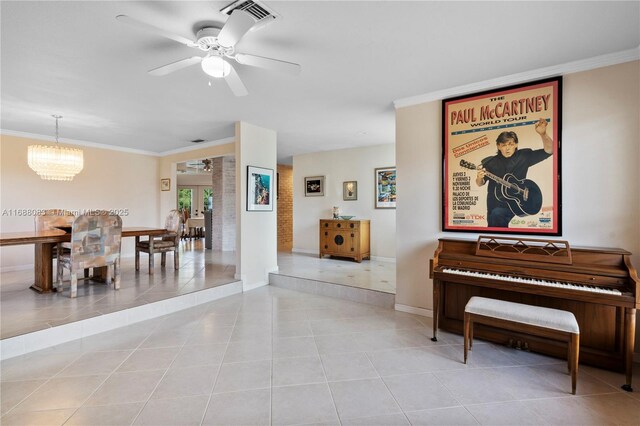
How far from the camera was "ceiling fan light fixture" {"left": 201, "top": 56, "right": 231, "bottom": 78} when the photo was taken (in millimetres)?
2064

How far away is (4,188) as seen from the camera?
4.80 m

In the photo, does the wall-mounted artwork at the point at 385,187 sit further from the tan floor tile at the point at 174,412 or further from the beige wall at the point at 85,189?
the beige wall at the point at 85,189

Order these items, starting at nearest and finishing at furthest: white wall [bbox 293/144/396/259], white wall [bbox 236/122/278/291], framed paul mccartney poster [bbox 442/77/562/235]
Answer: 1. framed paul mccartney poster [bbox 442/77/562/235]
2. white wall [bbox 236/122/278/291]
3. white wall [bbox 293/144/396/259]

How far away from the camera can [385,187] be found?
19.1ft

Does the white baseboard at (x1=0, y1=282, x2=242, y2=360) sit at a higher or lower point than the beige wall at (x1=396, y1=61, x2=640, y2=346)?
lower

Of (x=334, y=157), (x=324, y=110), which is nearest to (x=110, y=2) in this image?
(x=324, y=110)

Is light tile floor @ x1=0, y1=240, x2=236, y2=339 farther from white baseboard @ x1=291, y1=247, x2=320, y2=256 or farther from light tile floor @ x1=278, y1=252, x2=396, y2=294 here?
white baseboard @ x1=291, y1=247, x2=320, y2=256

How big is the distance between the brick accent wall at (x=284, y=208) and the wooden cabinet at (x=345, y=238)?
2089 millimetres

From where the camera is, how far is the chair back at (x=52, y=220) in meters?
4.17

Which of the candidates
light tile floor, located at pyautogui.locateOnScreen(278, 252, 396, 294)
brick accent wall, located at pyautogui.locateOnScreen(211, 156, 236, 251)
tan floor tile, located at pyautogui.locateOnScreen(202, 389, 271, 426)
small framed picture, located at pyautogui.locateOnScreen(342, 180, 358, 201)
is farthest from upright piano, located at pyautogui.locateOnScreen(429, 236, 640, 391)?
brick accent wall, located at pyautogui.locateOnScreen(211, 156, 236, 251)

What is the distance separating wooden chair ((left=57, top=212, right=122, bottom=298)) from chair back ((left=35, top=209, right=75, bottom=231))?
822 millimetres

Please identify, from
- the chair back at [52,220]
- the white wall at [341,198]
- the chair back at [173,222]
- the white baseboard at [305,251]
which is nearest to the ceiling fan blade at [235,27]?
the chair back at [173,222]

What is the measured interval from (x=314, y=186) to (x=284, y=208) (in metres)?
1.78

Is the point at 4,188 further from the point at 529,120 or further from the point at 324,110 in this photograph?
the point at 529,120
